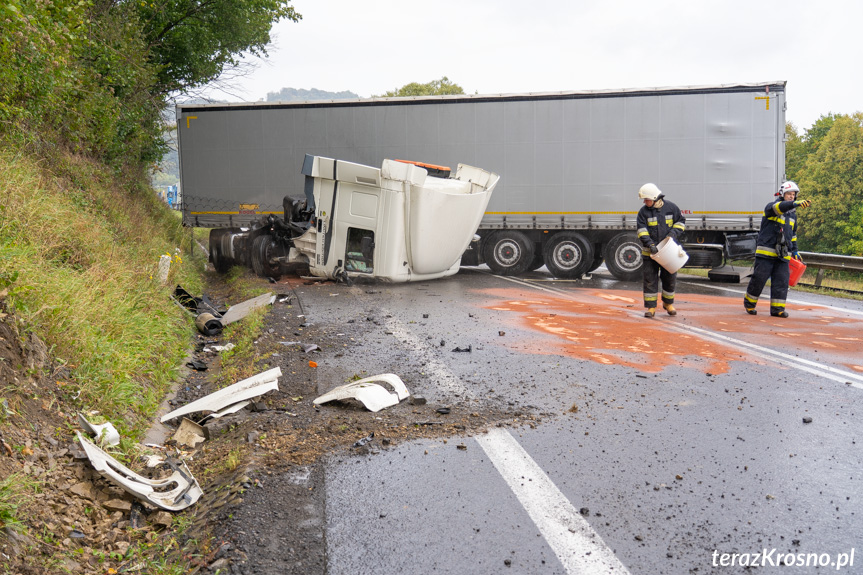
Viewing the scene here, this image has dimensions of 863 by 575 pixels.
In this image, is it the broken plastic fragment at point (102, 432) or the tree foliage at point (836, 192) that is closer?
the broken plastic fragment at point (102, 432)

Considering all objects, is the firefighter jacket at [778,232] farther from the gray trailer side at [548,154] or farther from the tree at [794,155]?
the tree at [794,155]

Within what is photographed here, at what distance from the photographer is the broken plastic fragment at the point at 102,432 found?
4.09m

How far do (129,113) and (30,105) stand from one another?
5.61 metres

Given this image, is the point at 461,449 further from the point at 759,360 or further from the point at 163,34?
the point at 163,34

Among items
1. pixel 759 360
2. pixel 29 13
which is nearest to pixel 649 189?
pixel 759 360

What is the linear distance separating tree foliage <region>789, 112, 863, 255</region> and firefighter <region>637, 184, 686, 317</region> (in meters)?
45.0

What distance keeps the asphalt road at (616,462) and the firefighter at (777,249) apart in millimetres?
1429

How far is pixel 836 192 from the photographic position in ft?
163

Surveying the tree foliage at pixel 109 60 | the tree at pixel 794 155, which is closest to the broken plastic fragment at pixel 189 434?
the tree foliage at pixel 109 60

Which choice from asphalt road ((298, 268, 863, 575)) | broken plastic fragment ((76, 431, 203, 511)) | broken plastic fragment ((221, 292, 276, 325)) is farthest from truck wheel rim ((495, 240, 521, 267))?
broken plastic fragment ((76, 431, 203, 511))

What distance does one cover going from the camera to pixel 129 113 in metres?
14.3

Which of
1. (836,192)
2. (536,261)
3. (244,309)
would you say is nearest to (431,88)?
(836,192)

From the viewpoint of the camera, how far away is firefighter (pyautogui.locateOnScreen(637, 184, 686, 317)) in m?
9.52

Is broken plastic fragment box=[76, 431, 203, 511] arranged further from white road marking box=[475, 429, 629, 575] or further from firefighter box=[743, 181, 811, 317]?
firefighter box=[743, 181, 811, 317]
